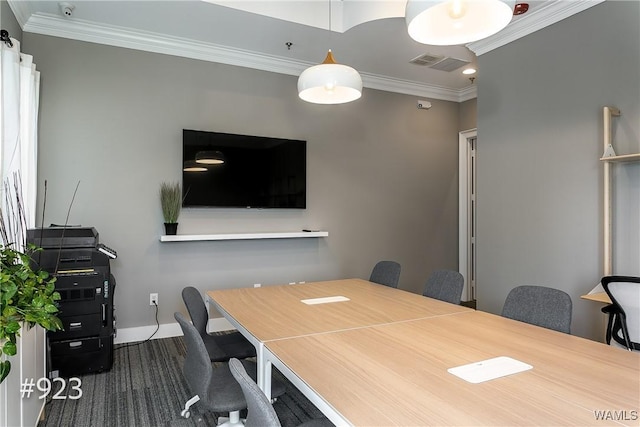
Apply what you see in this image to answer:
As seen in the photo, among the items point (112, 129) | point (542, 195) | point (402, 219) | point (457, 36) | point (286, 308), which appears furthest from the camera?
point (402, 219)

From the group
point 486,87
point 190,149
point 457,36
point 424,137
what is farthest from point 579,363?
point 424,137

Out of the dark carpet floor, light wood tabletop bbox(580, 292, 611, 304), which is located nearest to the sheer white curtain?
the dark carpet floor

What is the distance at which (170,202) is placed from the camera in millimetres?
4117

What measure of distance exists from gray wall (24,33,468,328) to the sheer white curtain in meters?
0.36

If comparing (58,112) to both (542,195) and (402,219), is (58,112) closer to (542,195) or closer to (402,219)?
(402,219)

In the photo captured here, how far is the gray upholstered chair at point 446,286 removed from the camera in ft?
9.62

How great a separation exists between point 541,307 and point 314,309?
1307mm

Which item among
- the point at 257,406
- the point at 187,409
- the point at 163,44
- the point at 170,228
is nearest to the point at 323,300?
the point at 187,409

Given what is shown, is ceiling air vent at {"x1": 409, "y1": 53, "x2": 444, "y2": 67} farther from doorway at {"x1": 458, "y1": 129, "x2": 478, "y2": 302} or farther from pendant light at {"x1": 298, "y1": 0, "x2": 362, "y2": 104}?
pendant light at {"x1": 298, "y1": 0, "x2": 362, "y2": 104}

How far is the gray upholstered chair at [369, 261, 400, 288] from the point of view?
11.5ft

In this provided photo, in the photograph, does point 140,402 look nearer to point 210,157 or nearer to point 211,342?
point 211,342

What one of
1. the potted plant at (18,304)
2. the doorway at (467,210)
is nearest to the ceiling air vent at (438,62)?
the doorway at (467,210)

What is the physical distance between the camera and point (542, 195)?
12.1 ft

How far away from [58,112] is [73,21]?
33.0 inches
